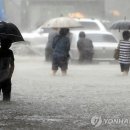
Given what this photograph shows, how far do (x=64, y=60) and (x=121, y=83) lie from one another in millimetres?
3185

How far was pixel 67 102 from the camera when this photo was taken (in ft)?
37.6

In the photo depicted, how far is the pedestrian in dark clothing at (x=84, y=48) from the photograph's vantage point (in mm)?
23141

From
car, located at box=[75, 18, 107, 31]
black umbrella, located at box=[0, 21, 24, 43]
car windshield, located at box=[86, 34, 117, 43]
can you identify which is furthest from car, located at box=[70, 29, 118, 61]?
black umbrella, located at box=[0, 21, 24, 43]

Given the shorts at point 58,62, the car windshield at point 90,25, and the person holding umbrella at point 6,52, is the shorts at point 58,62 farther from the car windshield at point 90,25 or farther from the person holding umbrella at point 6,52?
the car windshield at point 90,25

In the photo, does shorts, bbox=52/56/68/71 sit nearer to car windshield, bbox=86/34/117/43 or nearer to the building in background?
car windshield, bbox=86/34/117/43

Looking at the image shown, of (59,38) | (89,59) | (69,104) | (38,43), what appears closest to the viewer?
(69,104)

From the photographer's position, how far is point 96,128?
342 inches

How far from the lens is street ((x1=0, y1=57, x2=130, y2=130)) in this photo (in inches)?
356

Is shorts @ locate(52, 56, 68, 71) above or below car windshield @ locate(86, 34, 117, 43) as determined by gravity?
above

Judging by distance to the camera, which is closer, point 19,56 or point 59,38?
point 59,38

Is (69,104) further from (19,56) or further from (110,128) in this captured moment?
(19,56)

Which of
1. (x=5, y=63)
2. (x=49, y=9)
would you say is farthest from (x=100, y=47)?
(x=49, y=9)

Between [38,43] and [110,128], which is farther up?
[110,128]

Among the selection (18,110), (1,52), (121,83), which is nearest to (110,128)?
(18,110)
